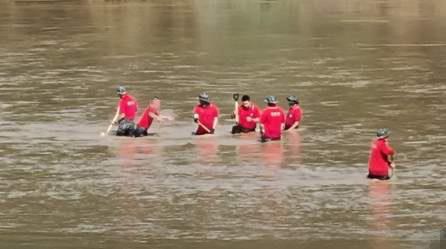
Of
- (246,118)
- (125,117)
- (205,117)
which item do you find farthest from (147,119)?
(246,118)

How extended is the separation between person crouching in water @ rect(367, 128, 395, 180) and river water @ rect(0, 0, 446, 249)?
31 cm

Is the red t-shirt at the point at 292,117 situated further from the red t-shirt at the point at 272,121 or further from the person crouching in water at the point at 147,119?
the person crouching in water at the point at 147,119

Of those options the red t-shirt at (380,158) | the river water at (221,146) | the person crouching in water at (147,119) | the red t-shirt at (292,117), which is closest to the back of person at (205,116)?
the river water at (221,146)

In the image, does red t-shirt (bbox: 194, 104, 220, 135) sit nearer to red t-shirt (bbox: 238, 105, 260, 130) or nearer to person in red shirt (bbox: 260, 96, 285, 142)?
red t-shirt (bbox: 238, 105, 260, 130)

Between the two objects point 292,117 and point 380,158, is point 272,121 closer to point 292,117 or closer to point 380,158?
point 292,117

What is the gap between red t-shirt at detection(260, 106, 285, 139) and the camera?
30125mm

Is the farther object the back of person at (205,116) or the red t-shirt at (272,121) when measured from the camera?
the back of person at (205,116)

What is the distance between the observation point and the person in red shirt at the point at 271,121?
3014 cm

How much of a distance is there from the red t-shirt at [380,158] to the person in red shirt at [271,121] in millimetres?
5774

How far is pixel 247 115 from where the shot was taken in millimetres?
31766

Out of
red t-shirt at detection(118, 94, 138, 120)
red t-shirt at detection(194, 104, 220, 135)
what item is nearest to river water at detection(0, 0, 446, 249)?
red t-shirt at detection(194, 104, 220, 135)

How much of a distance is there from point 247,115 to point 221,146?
80.9 inches

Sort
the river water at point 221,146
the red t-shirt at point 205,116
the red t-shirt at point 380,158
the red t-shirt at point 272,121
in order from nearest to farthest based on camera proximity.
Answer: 1. the river water at point 221,146
2. the red t-shirt at point 380,158
3. the red t-shirt at point 272,121
4. the red t-shirt at point 205,116

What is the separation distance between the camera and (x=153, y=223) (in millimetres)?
20891
